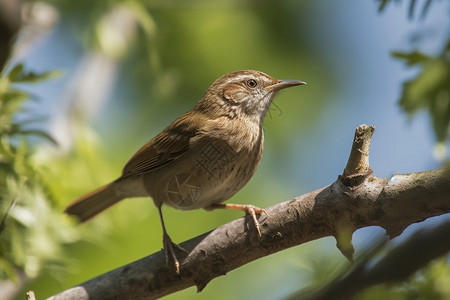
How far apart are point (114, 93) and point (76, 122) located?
1.86 metres

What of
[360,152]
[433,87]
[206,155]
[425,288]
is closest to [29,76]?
[206,155]

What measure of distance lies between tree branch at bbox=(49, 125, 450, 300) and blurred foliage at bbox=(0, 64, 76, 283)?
50 cm

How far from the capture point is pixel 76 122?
17.5ft

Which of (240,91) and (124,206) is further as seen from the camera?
(124,206)

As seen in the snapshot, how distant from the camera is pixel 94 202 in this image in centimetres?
467

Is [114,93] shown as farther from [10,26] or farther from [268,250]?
[10,26]

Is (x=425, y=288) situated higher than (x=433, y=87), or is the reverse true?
(x=433, y=87)

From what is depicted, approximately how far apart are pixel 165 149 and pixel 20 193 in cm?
133

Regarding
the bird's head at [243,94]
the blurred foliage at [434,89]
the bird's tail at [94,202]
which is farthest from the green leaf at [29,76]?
the blurred foliage at [434,89]

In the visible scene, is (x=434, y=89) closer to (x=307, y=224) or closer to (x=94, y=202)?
(x=307, y=224)

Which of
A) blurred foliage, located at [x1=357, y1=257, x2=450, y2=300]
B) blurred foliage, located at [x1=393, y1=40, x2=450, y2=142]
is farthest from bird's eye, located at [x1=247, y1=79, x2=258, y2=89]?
blurred foliage, located at [x1=357, y1=257, x2=450, y2=300]

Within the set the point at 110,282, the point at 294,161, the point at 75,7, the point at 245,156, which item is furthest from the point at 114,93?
the point at 110,282

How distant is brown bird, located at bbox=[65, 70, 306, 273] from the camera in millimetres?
3982

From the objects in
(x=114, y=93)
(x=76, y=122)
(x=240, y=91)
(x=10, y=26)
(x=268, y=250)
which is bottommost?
(x=268, y=250)
